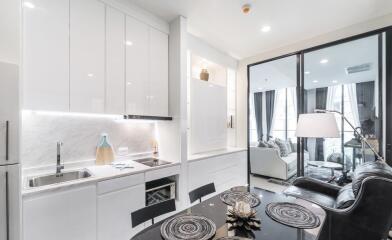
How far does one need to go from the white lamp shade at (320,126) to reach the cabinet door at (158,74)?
5.77 ft

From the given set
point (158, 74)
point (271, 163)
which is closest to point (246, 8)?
point (158, 74)

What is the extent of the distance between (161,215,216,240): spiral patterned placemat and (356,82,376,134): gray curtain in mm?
2924

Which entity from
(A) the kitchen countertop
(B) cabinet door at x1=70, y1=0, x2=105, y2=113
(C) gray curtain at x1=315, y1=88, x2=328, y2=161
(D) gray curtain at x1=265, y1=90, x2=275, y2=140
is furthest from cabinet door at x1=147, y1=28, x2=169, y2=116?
(D) gray curtain at x1=265, y1=90, x2=275, y2=140

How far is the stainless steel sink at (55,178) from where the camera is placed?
163 cm

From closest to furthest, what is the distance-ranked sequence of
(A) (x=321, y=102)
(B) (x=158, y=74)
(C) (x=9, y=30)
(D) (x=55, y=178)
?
1. (C) (x=9, y=30)
2. (D) (x=55, y=178)
3. (B) (x=158, y=74)
4. (A) (x=321, y=102)

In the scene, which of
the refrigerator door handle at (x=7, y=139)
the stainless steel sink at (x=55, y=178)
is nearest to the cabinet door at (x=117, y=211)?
the stainless steel sink at (x=55, y=178)

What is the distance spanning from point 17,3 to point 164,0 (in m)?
1.38

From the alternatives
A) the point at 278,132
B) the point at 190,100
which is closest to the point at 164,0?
the point at 190,100

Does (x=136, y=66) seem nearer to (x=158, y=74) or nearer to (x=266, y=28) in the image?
(x=158, y=74)

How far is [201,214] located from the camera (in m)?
1.27

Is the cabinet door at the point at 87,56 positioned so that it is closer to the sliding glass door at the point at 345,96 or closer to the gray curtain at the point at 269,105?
the sliding glass door at the point at 345,96

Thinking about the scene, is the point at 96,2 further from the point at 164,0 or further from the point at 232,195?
the point at 232,195

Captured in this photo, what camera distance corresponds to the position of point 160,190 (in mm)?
2291

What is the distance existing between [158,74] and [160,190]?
1.59 metres
